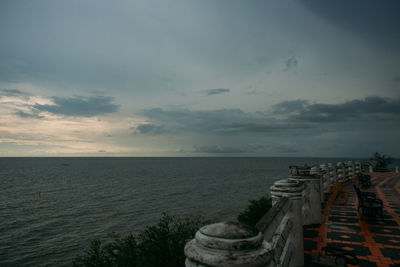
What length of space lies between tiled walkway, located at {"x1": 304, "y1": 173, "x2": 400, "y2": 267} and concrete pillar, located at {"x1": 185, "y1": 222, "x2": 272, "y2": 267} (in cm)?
421

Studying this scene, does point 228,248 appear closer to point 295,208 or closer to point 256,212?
point 295,208

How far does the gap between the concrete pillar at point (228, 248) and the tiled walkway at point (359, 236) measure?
4.21 metres

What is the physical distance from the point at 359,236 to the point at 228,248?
22.5 ft

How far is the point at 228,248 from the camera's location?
178 cm

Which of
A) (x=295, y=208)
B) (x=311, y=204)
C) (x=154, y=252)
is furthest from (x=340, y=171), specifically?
(x=295, y=208)

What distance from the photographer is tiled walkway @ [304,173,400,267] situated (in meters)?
5.61

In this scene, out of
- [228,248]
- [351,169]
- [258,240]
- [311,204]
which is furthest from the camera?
[351,169]

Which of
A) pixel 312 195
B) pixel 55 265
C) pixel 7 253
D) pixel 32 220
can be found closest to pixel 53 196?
pixel 32 220

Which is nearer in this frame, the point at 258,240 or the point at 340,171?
the point at 258,240

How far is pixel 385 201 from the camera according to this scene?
38.0 ft

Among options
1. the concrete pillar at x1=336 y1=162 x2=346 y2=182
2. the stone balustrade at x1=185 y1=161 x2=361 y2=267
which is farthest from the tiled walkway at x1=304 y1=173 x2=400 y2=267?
the concrete pillar at x1=336 y1=162 x2=346 y2=182

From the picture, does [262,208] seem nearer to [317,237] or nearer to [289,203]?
[317,237]

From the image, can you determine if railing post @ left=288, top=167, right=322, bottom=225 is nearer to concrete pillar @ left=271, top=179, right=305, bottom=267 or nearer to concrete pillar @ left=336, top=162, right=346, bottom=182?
concrete pillar @ left=271, top=179, right=305, bottom=267

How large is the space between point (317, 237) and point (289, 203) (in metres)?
3.22
